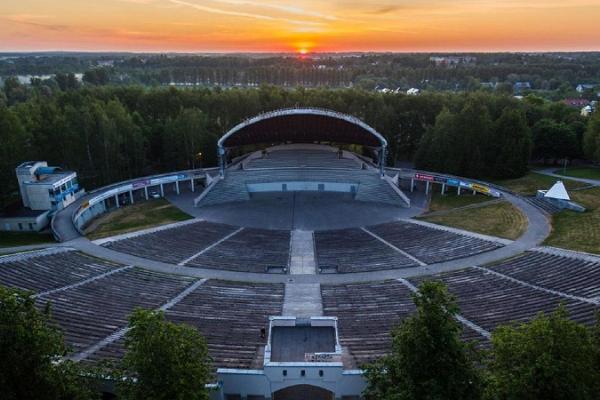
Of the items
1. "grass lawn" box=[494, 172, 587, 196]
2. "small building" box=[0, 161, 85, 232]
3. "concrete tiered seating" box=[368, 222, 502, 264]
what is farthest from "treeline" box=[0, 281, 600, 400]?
"grass lawn" box=[494, 172, 587, 196]

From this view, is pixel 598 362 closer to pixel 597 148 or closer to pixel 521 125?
pixel 521 125

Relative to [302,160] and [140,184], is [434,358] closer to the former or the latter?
[302,160]

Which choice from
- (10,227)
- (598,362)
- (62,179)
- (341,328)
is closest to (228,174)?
(62,179)

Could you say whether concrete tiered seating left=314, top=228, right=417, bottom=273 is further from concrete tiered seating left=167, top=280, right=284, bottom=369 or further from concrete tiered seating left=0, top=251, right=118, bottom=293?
concrete tiered seating left=0, top=251, right=118, bottom=293

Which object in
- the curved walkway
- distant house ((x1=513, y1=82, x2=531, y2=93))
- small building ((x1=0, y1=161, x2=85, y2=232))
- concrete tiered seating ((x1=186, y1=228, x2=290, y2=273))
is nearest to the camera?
the curved walkway

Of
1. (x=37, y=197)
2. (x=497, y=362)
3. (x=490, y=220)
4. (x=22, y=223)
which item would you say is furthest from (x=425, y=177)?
(x=22, y=223)

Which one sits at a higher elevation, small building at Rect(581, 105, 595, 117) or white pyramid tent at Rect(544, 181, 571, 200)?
small building at Rect(581, 105, 595, 117)
